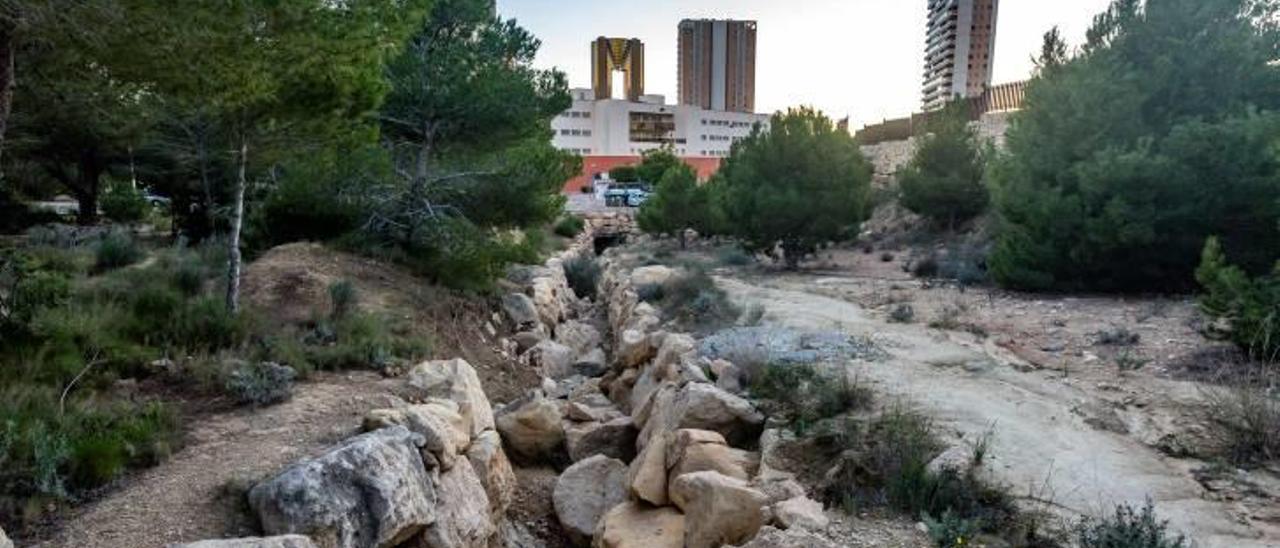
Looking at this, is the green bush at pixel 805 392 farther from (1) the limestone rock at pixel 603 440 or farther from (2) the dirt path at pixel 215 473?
(2) the dirt path at pixel 215 473

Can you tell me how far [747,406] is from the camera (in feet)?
22.7

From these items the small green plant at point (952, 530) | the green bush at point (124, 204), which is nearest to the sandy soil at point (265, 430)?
the small green plant at point (952, 530)

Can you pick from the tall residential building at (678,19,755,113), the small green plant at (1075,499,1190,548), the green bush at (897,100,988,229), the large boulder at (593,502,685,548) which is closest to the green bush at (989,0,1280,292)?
the green bush at (897,100,988,229)

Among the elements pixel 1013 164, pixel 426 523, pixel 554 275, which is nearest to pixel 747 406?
pixel 426 523

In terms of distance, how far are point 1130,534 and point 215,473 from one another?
564 centimetres

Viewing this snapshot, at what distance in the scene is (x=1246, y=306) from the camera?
24.5 ft

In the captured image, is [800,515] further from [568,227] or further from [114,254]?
[568,227]

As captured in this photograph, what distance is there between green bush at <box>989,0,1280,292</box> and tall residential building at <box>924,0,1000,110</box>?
44.2m

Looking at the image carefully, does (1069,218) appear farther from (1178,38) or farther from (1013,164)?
(1178,38)

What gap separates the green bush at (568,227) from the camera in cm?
3512

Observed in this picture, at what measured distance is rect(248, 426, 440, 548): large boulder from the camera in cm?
451

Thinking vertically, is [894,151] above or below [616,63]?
below

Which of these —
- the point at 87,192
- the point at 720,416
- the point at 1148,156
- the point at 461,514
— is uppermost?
the point at 1148,156

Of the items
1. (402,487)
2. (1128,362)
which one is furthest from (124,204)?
(1128,362)
